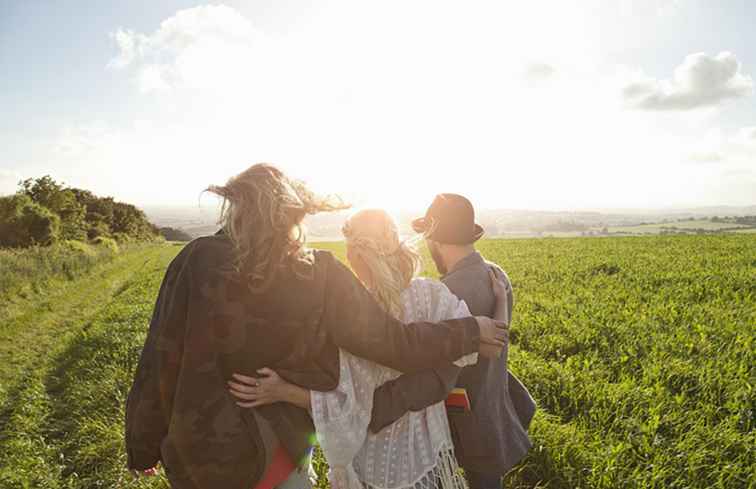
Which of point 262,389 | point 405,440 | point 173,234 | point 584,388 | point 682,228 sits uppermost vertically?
point 262,389

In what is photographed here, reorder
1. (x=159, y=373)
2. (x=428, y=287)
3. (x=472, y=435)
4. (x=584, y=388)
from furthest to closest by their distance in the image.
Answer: (x=584, y=388)
(x=472, y=435)
(x=428, y=287)
(x=159, y=373)

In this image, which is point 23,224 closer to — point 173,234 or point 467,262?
point 467,262

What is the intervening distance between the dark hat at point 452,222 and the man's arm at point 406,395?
0.87m

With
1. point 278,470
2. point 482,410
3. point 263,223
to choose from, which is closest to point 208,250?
point 263,223

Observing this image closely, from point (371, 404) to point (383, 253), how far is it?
0.72 m

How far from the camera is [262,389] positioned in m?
1.61

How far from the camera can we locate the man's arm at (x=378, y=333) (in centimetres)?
170

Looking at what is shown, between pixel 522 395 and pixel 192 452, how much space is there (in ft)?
7.14

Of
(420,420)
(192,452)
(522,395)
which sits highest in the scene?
(192,452)

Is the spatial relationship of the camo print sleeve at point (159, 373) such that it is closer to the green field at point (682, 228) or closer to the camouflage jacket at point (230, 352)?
the camouflage jacket at point (230, 352)

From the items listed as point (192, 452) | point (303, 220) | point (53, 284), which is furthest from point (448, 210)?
point (53, 284)

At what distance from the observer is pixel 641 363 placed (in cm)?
568

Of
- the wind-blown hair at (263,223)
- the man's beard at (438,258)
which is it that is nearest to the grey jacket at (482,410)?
the man's beard at (438,258)

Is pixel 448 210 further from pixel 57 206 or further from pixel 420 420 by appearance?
pixel 57 206
